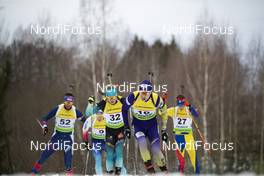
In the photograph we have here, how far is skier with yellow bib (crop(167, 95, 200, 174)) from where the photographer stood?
25.9 feet

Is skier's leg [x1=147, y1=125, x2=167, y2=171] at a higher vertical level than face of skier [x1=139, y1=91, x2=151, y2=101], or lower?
lower

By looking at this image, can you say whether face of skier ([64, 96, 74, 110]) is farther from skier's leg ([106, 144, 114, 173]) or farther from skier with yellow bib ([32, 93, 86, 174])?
skier's leg ([106, 144, 114, 173])

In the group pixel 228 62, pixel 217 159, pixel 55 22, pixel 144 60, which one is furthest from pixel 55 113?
pixel 228 62

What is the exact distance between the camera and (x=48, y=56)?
8.59m

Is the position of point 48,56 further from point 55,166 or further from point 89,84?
point 55,166

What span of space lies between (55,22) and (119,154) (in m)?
2.72
